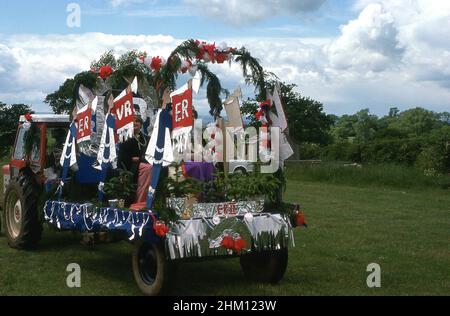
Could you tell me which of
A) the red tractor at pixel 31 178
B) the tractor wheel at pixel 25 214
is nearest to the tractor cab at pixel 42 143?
the red tractor at pixel 31 178

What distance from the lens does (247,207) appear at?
7578 millimetres

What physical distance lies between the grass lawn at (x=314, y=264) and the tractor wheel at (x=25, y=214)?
185 millimetres

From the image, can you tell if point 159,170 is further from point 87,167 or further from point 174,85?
point 87,167

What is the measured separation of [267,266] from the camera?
26.1 ft

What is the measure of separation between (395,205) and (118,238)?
10766 mm

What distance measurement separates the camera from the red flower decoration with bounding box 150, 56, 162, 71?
7.90 meters

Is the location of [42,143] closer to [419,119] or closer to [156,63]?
[156,63]

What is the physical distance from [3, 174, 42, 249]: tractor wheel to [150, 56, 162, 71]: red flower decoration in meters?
3.03

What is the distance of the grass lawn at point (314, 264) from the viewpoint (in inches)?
303

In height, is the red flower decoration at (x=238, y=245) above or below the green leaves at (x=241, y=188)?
below

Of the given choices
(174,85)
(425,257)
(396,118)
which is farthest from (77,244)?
(396,118)

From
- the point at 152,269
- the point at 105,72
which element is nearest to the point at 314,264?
the point at 152,269

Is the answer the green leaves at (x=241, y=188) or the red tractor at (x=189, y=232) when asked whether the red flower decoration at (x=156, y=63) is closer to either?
the green leaves at (x=241, y=188)

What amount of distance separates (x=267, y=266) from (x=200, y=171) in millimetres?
1380
